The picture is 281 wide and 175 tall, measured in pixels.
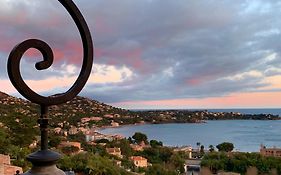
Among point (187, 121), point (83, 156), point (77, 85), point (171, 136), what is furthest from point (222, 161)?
point (187, 121)

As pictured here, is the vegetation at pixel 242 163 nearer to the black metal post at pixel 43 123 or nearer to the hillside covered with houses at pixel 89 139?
the hillside covered with houses at pixel 89 139

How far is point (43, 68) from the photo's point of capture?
0.95m

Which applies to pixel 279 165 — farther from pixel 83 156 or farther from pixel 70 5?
pixel 70 5

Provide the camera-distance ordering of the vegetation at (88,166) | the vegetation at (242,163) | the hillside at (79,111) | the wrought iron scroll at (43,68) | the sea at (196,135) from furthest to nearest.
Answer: the sea at (196,135)
the hillside at (79,111)
the vegetation at (242,163)
the vegetation at (88,166)
the wrought iron scroll at (43,68)

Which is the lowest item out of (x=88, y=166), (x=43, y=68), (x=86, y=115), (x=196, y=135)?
(x=196, y=135)

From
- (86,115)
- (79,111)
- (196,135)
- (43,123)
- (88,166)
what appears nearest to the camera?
(43,123)

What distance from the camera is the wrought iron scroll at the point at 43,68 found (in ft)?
2.81

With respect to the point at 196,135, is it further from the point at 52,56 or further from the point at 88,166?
the point at 52,56

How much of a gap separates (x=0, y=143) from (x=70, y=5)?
487 inches

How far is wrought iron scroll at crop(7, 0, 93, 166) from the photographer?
855 millimetres

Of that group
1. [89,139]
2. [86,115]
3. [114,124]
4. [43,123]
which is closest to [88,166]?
[43,123]

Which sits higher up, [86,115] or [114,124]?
[86,115]

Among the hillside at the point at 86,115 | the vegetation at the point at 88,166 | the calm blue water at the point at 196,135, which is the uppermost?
the hillside at the point at 86,115

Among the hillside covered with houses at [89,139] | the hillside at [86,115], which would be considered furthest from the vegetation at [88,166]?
the hillside at [86,115]
